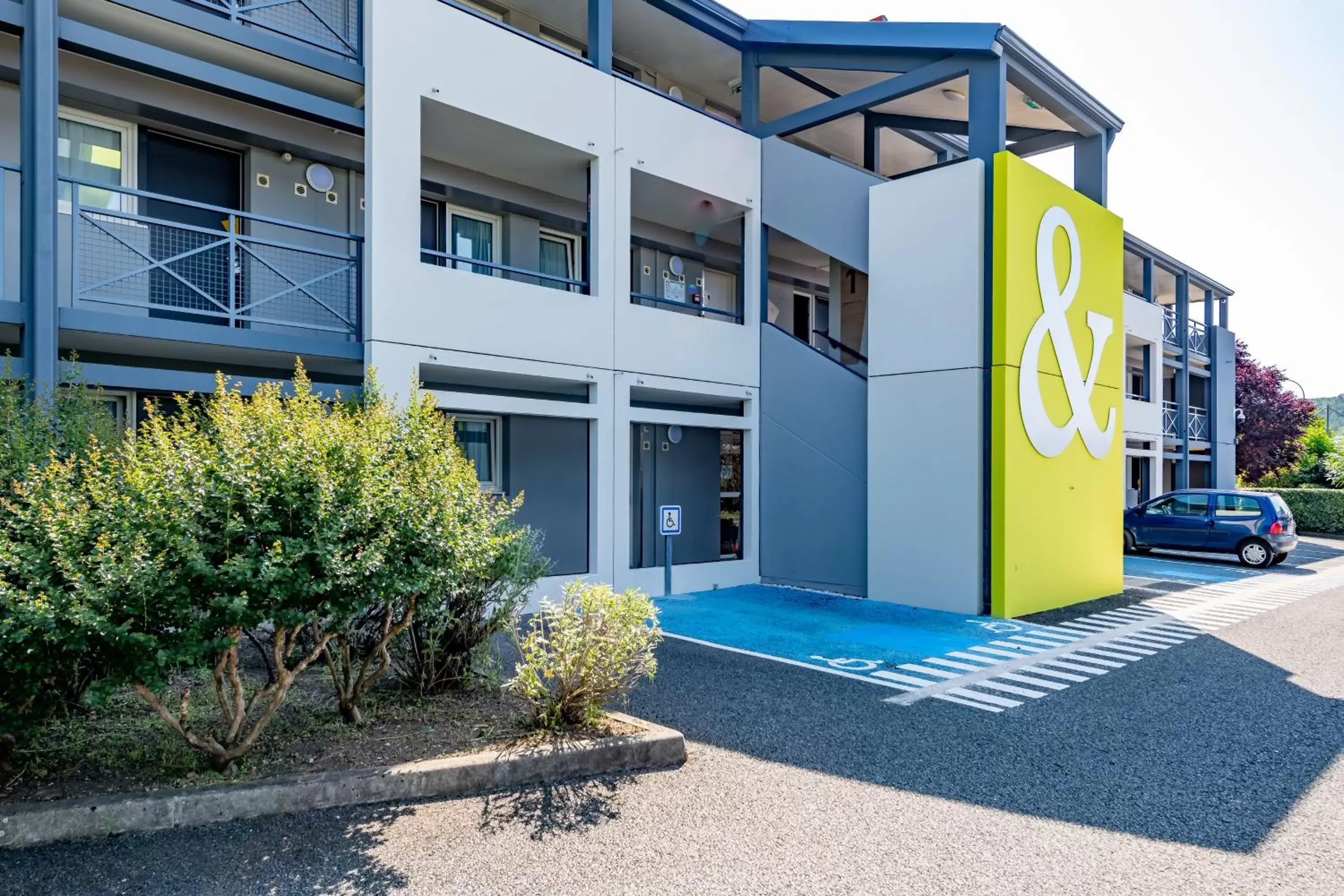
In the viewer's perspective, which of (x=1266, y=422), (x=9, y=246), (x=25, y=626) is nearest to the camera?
(x=25, y=626)

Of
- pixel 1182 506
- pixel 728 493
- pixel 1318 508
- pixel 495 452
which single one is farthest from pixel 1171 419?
pixel 495 452

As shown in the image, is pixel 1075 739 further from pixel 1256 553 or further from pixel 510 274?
pixel 1256 553

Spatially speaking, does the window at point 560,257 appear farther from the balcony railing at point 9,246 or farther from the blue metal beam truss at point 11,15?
the blue metal beam truss at point 11,15

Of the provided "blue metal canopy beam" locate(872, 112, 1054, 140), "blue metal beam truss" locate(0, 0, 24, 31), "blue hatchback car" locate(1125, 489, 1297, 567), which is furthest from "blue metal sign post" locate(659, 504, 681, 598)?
"blue hatchback car" locate(1125, 489, 1297, 567)

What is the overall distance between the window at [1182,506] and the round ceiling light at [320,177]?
674 inches

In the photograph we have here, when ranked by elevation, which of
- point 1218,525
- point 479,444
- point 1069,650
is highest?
point 479,444

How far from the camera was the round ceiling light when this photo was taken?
970 cm

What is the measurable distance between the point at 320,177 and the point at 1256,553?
17851 mm

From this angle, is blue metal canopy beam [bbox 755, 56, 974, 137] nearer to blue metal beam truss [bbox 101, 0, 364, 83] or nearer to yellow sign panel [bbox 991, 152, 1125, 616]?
yellow sign panel [bbox 991, 152, 1125, 616]

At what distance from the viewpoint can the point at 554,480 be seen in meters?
12.3

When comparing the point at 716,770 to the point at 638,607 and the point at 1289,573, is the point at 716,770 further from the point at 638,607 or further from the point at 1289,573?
the point at 1289,573

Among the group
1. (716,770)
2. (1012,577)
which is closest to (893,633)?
(1012,577)

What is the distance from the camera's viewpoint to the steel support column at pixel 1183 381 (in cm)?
2255

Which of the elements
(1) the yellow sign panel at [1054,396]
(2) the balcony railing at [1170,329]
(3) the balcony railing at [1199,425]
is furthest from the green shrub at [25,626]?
(3) the balcony railing at [1199,425]
